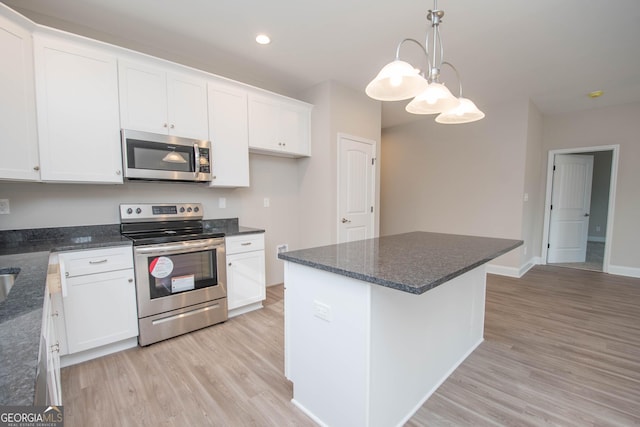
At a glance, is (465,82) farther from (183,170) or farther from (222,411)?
(222,411)

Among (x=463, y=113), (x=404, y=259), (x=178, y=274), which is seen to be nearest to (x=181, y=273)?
(x=178, y=274)

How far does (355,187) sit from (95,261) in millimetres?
2834

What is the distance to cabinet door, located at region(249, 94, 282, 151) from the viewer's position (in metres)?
3.09

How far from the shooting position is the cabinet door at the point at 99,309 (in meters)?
2.00

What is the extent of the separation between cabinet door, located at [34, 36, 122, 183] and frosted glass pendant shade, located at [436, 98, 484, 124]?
256 cm

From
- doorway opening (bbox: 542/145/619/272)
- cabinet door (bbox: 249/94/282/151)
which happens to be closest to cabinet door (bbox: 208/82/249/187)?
cabinet door (bbox: 249/94/282/151)

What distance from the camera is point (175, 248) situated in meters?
2.37

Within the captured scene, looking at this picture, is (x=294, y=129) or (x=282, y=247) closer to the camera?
(x=294, y=129)

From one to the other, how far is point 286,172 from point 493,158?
3226 mm

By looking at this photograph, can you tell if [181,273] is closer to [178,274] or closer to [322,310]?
[178,274]

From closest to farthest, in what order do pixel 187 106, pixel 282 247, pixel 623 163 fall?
pixel 187 106 < pixel 282 247 < pixel 623 163

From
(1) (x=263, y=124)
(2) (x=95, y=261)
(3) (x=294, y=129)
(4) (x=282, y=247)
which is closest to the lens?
(2) (x=95, y=261)

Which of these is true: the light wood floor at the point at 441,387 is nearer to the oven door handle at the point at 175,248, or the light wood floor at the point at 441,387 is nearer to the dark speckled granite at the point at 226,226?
the oven door handle at the point at 175,248

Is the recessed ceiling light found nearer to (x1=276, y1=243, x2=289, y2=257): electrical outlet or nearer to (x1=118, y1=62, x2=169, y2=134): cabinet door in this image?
(x1=118, y1=62, x2=169, y2=134): cabinet door
